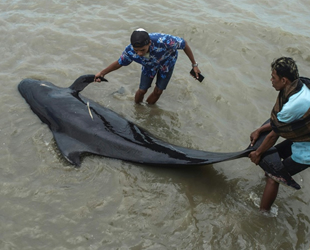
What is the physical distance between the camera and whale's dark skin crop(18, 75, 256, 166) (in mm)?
4406

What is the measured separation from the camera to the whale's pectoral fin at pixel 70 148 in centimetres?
465

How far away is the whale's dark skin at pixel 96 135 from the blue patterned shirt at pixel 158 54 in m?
0.86

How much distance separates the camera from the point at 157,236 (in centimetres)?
379

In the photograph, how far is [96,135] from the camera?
4.84 meters

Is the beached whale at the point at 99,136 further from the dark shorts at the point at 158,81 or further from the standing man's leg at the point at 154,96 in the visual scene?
the standing man's leg at the point at 154,96

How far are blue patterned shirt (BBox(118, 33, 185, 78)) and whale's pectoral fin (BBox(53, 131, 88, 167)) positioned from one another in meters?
1.46

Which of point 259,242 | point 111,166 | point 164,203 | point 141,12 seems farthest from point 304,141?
point 141,12

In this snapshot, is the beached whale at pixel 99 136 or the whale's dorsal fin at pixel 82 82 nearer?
the beached whale at pixel 99 136

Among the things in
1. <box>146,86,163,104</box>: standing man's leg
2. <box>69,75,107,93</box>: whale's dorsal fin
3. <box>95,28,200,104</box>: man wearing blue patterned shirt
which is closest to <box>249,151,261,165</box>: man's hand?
<box>95,28,200,104</box>: man wearing blue patterned shirt

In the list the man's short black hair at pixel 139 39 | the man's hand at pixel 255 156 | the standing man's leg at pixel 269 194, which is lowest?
the standing man's leg at pixel 269 194

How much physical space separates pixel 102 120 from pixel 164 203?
165cm

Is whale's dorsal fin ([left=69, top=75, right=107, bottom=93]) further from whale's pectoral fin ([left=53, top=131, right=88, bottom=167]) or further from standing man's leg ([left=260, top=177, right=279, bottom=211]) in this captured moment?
standing man's leg ([left=260, top=177, right=279, bottom=211])

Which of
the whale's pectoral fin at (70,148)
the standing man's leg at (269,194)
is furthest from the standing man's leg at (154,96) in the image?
the standing man's leg at (269,194)

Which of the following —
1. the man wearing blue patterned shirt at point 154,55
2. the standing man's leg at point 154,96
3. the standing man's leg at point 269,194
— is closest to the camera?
the standing man's leg at point 269,194
